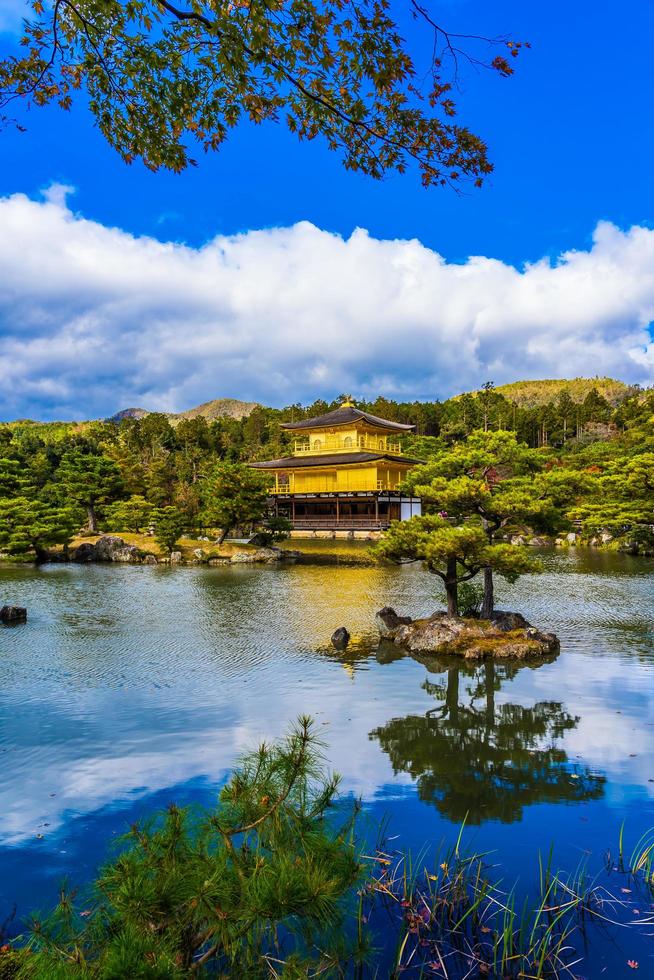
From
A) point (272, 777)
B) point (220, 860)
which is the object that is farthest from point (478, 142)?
point (220, 860)

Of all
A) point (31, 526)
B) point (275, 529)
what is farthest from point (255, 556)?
point (31, 526)

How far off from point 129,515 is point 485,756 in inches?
945

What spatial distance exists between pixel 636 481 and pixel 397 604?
978cm

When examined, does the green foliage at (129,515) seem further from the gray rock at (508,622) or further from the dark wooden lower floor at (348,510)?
the gray rock at (508,622)

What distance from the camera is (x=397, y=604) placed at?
46.3ft

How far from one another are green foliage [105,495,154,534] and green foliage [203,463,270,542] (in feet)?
15.4

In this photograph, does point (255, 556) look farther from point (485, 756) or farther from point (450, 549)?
point (485, 756)

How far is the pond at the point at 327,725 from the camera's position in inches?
178

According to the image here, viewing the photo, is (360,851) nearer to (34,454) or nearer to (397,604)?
(397,604)

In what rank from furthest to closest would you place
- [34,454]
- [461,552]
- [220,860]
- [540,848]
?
[34,454] < [461,552] < [540,848] < [220,860]

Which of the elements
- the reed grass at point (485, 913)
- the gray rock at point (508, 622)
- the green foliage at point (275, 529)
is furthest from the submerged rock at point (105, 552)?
the reed grass at point (485, 913)

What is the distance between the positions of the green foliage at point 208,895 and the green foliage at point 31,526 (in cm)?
1985

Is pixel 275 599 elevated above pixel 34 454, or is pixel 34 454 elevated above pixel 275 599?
pixel 34 454

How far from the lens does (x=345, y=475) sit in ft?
116
